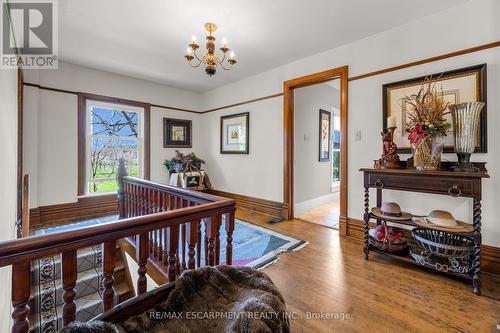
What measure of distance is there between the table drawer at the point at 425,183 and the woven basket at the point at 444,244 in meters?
0.36

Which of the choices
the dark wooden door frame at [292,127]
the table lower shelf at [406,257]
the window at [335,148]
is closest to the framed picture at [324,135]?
the window at [335,148]

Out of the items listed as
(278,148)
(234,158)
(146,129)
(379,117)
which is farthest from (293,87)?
(146,129)

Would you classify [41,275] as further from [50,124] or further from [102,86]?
[102,86]

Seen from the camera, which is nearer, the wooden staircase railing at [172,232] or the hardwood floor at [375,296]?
the wooden staircase railing at [172,232]

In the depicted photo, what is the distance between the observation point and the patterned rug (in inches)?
87.5

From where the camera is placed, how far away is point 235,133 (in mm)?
4570

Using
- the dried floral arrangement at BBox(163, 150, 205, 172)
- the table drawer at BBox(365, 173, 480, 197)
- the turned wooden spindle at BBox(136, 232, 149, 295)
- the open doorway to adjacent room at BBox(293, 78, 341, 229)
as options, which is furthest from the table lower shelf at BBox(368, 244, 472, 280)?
the dried floral arrangement at BBox(163, 150, 205, 172)

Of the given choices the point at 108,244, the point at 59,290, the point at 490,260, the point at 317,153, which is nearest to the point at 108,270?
the point at 108,244

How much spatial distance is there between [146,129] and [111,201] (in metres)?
1.48

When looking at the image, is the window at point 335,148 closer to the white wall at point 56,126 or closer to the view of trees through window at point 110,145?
the view of trees through window at point 110,145

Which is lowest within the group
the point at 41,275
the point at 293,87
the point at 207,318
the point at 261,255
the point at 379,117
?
the point at 41,275

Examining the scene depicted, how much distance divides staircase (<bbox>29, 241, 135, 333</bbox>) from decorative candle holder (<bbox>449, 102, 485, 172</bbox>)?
12.0 ft

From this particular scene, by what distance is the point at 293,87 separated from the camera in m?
3.58

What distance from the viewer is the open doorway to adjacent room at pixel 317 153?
13.3 ft
